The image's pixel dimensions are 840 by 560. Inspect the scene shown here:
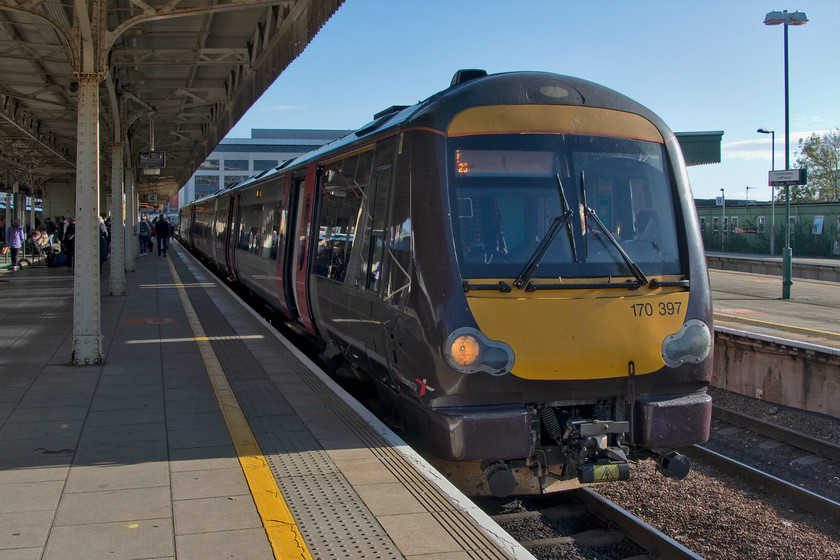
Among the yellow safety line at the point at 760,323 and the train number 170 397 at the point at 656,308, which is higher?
the train number 170 397 at the point at 656,308

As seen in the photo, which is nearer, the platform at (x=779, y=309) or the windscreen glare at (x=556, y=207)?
the windscreen glare at (x=556, y=207)

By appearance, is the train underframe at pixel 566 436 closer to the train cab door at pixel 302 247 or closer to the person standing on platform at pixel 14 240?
the train cab door at pixel 302 247

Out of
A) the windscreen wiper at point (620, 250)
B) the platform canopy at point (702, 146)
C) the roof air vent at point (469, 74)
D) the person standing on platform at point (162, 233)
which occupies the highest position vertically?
the platform canopy at point (702, 146)

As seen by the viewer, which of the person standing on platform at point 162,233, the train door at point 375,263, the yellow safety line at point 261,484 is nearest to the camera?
the yellow safety line at point 261,484

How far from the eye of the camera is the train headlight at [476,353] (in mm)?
5031

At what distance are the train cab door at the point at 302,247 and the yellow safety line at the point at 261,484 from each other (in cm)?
148

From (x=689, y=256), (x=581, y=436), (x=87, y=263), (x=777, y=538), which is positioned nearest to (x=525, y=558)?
(x=581, y=436)

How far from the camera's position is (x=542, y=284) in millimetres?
5238

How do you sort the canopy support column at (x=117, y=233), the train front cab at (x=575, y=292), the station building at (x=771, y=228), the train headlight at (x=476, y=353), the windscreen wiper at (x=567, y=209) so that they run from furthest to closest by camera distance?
the station building at (x=771, y=228) → the canopy support column at (x=117, y=233) → the windscreen wiper at (x=567, y=209) → the train front cab at (x=575, y=292) → the train headlight at (x=476, y=353)

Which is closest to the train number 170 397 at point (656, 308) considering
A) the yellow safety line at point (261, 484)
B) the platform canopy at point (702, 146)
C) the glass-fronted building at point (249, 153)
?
the yellow safety line at point (261, 484)

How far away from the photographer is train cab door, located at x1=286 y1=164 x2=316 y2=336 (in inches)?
359

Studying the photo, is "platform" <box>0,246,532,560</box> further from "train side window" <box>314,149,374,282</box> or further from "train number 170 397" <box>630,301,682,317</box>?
"train number 170 397" <box>630,301,682,317</box>

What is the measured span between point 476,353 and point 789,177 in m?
18.3

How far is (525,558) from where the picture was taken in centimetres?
370
